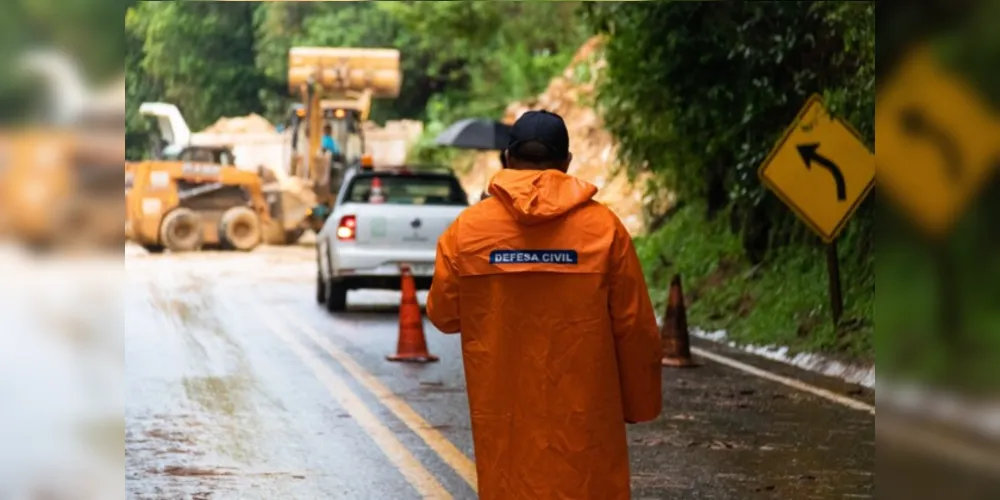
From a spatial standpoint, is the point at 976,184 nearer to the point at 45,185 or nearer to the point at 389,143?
the point at 45,185

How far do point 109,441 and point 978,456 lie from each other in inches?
127

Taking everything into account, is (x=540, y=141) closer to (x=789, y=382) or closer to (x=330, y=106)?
(x=789, y=382)

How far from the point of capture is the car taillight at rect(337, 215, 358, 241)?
18031 millimetres

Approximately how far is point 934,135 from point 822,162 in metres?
8.94

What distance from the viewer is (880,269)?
4672 millimetres

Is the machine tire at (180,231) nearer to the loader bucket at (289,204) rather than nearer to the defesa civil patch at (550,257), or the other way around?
the loader bucket at (289,204)

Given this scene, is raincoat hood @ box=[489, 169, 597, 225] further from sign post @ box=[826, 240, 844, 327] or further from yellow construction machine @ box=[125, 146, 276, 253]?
yellow construction machine @ box=[125, 146, 276, 253]

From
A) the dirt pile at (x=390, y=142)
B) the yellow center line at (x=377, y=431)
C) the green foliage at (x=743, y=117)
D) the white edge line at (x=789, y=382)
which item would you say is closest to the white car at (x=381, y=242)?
the green foliage at (x=743, y=117)

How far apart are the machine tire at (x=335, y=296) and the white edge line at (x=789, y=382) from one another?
5.22m

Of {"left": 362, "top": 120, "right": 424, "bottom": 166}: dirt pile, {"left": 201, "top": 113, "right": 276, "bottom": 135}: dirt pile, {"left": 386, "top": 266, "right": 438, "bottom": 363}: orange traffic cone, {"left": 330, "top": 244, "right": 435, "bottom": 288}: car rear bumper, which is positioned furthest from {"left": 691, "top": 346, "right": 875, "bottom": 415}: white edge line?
{"left": 362, "top": 120, "right": 424, "bottom": 166}: dirt pile

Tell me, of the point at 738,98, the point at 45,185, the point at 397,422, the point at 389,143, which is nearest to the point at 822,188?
the point at 738,98

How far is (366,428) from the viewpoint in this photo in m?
9.92

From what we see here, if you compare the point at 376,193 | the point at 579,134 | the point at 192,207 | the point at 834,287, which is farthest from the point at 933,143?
the point at 579,134

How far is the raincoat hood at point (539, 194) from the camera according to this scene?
4.18 m
